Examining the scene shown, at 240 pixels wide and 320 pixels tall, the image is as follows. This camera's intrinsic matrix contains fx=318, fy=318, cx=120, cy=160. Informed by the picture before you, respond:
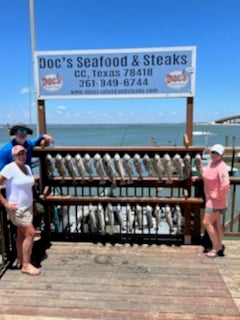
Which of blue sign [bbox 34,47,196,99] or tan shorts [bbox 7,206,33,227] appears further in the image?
blue sign [bbox 34,47,196,99]

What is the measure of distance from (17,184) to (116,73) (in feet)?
6.27

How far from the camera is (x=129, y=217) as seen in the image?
4.32 m

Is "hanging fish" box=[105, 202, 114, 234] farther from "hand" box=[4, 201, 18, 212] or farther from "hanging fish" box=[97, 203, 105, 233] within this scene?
"hand" box=[4, 201, 18, 212]

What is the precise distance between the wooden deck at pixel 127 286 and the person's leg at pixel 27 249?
102 mm

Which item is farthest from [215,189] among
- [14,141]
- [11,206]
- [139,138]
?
[139,138]

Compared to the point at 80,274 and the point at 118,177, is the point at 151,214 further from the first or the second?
the point at 80,274

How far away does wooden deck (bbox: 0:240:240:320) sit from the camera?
9.09 ft

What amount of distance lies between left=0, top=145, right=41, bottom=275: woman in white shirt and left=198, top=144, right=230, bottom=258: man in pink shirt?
2.03m

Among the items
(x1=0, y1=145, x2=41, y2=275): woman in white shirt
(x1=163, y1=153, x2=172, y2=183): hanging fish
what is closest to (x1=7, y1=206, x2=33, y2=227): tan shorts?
(x1=0, y1=145, x2=41, y2=275): woman in white shirt

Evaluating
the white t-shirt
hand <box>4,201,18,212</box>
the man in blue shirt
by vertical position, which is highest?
the man in blue shirt

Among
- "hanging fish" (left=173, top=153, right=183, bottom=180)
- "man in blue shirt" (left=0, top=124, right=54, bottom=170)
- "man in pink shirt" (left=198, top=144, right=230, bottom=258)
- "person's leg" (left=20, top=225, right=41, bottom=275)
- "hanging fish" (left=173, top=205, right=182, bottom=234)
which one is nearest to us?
"person's leg" (left=20, top=225, right=41, bottom=275)

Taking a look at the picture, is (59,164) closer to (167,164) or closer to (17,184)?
(17,184)

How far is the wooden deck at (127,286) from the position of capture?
277cm

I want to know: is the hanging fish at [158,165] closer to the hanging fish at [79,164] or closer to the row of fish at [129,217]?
the row of fish at [129,217]
